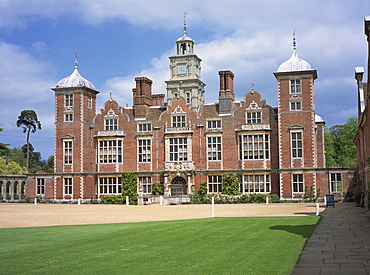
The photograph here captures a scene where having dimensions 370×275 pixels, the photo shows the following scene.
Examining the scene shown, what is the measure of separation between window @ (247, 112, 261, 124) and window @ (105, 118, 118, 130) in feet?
39.3

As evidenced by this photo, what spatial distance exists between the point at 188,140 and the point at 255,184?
22.1 ft

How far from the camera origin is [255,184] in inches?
1582

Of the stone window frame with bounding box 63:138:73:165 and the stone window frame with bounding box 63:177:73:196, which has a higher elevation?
the stone window frame with bounding box 63:138:73:165

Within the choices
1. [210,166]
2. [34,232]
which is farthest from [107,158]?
[34,232]

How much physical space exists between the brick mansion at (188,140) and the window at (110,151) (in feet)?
0.29

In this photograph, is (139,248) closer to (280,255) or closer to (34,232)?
(280,255)

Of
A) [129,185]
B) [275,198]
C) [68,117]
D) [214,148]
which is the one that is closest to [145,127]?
[129,185]

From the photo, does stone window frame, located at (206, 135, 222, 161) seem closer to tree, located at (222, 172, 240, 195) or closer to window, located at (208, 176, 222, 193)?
window, located at (208, 176, 222, 193)

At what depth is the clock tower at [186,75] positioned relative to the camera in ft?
153

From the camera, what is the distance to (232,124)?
135 ft

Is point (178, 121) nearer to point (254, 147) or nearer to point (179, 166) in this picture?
point (179, 166)

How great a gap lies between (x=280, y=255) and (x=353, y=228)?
674 centimetres

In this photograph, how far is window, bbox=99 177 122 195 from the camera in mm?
43406

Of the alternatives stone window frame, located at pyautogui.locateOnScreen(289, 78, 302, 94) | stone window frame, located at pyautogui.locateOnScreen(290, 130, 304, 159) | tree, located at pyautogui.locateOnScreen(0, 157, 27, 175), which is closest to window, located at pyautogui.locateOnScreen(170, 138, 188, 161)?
stone window frame, located at pyautogui.locateOnScreen(290, 130, 304, 159)
